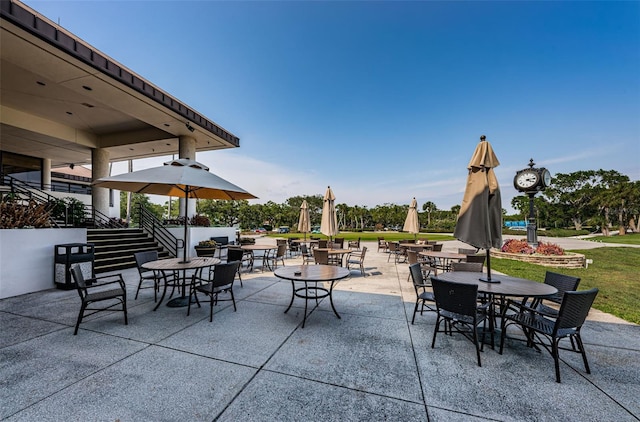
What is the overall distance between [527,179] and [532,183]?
312mm

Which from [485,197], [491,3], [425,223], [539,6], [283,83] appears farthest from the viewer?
[425,223]

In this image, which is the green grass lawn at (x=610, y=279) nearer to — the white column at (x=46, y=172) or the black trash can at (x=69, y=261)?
the black trash can at (x=69, y=261)

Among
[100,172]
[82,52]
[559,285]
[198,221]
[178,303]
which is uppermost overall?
[82,52]

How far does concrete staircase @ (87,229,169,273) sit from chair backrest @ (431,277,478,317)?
895 cm

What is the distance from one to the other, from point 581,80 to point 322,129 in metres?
13.2

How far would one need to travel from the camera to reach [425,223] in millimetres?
63562

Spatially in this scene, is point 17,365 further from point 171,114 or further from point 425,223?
point 425,223

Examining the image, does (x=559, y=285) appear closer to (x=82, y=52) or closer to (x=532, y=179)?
(x=532, y=179)

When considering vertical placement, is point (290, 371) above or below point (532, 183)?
below

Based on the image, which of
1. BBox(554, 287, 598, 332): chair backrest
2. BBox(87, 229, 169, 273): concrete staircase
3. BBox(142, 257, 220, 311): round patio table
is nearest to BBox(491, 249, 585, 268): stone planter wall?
BBox(554, 287, 598, 332): chair backrest

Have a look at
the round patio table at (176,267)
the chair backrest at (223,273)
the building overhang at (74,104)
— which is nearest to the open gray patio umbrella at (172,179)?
the round patio table at (176,267)

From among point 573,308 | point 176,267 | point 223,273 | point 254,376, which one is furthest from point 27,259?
point 573,308

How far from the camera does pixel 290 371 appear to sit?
2564 millimetres

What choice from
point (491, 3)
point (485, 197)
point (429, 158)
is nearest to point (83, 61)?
point (485, 197)
